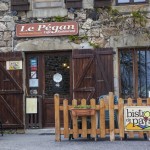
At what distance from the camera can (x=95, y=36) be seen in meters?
11.9

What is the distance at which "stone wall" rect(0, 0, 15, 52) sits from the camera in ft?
40.1

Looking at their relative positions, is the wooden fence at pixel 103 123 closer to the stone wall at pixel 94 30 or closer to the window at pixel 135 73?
the stone wall at pixel 94 30

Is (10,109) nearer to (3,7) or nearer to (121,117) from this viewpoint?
(3,7)

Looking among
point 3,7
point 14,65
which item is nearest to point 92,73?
point 14,65

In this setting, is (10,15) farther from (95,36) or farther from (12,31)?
(95,36)

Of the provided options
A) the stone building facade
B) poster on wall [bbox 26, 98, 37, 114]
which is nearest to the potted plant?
the stone building facade

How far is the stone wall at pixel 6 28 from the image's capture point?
12.2 metres

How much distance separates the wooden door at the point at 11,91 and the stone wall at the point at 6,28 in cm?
25

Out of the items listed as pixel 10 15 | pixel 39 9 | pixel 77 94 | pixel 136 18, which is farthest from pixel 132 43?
pixel 10 15

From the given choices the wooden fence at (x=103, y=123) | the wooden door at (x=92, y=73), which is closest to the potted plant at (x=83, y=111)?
the wooden fence at (x=103, y=123)

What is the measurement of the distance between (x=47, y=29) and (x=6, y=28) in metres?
1.22

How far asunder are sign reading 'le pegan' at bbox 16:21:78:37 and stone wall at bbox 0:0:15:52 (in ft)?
0.81

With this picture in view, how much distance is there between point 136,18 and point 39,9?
278 cm

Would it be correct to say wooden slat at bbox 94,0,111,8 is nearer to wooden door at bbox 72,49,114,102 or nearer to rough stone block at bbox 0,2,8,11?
wooden door at bbox 72,49,114,102
